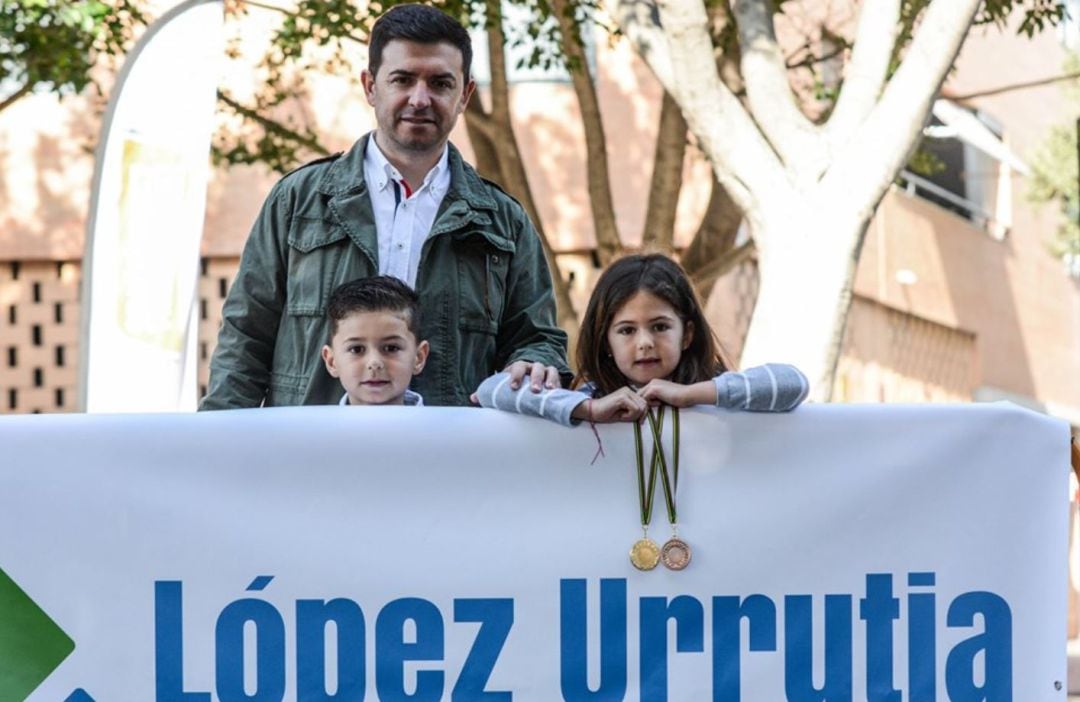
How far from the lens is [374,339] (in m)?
4.48

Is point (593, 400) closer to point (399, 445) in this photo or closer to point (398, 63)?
point (399, 445)

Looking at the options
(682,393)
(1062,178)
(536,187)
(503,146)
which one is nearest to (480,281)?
(682,393)

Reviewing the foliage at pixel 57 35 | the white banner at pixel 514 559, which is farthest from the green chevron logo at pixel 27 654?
the foliage at pixel 57 35

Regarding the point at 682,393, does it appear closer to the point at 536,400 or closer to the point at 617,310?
the point at 536,400

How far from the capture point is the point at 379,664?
4020 millimetres

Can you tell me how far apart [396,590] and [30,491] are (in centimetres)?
72

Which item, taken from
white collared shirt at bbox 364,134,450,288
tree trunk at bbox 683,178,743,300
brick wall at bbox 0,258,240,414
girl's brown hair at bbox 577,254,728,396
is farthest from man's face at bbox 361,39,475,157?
brick wall at bbox 0,258,240,414

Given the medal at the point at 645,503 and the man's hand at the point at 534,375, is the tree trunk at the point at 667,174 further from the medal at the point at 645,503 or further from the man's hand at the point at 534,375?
the medal at the point at 645,503

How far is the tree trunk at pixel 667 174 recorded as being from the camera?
1279 cm

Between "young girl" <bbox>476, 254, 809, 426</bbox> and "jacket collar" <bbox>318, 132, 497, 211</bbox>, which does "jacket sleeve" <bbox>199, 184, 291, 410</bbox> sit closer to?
"jacket collar" <bbox>318, 132, 497, 211</bbox>

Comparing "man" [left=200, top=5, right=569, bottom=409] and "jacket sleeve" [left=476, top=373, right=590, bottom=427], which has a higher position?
"man" [left=200, top=5, right=569, bottom=409]

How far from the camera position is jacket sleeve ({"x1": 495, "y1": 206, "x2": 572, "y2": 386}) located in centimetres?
477

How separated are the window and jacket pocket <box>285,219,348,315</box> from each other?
697 inches

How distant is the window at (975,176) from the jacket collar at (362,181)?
17.5 m
